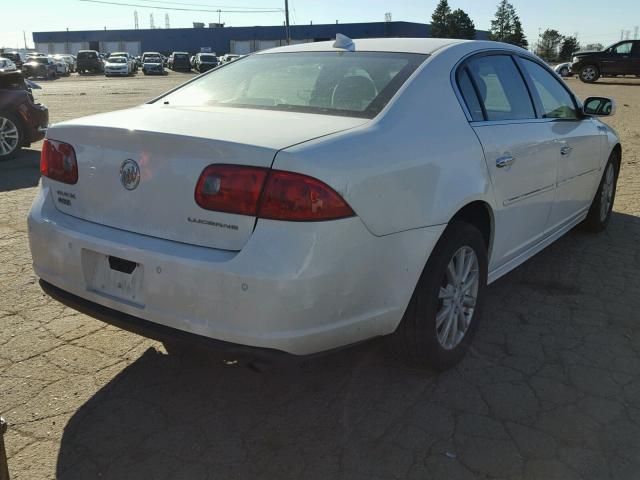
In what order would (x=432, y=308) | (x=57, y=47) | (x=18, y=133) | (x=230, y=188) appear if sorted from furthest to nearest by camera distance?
(x=57, y=47) → (x=18, y=133) → (x=432, y=308) → (x=230, y=188)

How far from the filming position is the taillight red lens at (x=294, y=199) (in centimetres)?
225

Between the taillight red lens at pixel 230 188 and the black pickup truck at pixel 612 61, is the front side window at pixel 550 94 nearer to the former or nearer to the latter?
the taillight red lens at pixel 230 188

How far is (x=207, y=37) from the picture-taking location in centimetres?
8612

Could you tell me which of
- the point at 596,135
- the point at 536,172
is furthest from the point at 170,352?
the point at 596,135

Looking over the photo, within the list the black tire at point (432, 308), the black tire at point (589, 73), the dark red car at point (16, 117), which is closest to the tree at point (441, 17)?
the black tire at point (589, 73)

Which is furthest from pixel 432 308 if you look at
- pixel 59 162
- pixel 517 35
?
pixel 517 35

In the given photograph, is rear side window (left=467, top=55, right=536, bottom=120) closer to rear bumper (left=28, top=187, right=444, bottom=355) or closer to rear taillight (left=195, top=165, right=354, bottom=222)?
rear bumper (left=28, top=187, right=444, bottom=355)

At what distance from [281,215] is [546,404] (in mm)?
1583

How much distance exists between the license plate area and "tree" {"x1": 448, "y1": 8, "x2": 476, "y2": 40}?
80.7 meters

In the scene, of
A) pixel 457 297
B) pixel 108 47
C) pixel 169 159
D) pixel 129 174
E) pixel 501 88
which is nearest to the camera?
pixel 169 159

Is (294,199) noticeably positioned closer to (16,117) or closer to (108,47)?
(16,117)

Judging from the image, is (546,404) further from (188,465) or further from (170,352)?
(170,352)

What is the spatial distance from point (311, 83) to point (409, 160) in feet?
2.81

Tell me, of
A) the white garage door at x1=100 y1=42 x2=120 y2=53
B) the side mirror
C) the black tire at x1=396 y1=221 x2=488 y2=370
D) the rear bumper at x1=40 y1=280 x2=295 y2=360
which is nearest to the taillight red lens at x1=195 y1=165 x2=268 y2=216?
the rear bumper at x1=40 y1=280 x2=295 y2=360
